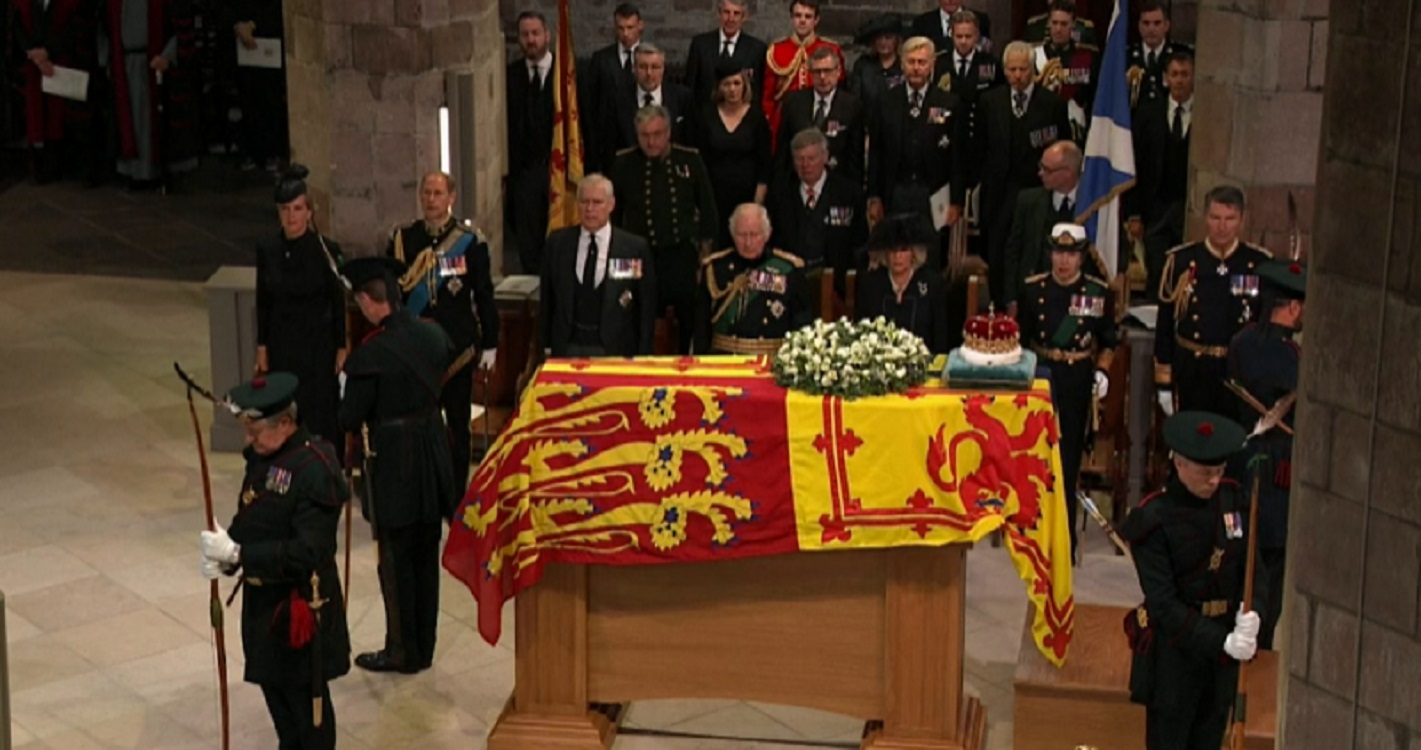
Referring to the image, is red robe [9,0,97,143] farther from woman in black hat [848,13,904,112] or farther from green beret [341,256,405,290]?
green beret [341,256,405,290]

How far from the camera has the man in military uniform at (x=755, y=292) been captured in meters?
10.8

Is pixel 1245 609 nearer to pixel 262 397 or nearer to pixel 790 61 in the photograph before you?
pixel 262 397

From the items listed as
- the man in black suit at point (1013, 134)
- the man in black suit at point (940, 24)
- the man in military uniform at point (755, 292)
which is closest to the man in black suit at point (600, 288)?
the man in military uniform at point (755, 292)

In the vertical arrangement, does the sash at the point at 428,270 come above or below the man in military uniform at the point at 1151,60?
below

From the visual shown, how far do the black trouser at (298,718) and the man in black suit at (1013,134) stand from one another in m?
5.27

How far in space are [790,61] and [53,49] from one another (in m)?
5.83

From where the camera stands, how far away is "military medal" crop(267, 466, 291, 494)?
834cm

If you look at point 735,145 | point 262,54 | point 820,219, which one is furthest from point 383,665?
point 262,54

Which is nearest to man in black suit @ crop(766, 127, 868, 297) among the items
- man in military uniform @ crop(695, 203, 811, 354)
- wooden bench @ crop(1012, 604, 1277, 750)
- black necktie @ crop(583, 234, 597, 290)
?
man in military uniform @ crop(695, 203, 811, 354)

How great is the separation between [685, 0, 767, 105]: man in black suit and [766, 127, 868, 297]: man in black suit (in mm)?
1755

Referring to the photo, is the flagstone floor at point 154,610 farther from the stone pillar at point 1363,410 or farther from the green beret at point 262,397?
the stone pillar at point 1363,410

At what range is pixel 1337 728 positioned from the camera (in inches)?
253

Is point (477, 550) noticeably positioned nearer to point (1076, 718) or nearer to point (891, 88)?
point (1076, 718)

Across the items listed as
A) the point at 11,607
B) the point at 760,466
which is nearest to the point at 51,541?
the point at 11,607
